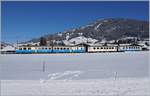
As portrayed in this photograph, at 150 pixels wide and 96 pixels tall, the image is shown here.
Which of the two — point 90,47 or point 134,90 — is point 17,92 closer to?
point 134,90

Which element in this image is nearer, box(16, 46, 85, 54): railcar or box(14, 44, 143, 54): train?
box(16, 46, 85, 54): railcar

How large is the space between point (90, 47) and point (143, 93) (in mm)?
78843

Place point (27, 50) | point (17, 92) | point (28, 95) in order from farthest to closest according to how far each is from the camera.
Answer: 1. point (27, 50)
2. point (17, 92)
3. point (28, 95)

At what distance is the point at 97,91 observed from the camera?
8422 millimetres

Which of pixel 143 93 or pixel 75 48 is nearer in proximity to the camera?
pixel 143 93

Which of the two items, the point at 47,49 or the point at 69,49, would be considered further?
the point at 69,49

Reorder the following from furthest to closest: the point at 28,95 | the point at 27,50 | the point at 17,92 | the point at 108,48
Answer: the point at 108,48, the point at 27,50, the point at 17,92, the point at 28,95

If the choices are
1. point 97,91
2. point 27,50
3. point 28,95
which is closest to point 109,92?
point 97,91

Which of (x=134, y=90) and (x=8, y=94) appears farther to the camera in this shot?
(x=134, y=90)

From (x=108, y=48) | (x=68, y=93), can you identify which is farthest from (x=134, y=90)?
(x=108, y=48)

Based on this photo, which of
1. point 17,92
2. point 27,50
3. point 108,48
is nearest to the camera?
point 17,92

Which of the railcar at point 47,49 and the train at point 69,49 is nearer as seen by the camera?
the railcar at point 47,49

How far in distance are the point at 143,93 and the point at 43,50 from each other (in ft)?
240

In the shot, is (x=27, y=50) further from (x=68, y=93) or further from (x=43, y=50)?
(x=68, y=93)
